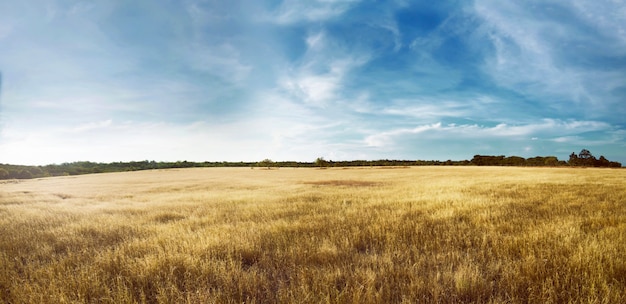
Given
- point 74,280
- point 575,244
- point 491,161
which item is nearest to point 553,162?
point 491,161

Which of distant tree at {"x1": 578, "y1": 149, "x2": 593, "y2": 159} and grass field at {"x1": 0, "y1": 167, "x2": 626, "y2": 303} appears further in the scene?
distant tree at {"x1": 578, "y1": 149, "x2": 593, "y2": 159}

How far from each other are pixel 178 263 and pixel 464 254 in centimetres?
536

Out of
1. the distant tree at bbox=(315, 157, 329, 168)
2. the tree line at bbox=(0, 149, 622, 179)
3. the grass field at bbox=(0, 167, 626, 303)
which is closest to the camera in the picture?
the grass field at bbox=(0, 167, 626, 303)

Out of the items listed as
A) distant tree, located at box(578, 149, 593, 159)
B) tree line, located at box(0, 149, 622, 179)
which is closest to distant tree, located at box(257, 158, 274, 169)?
tree line, located at box(0, 149, 622, 179)

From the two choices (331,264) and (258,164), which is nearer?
(331,264)

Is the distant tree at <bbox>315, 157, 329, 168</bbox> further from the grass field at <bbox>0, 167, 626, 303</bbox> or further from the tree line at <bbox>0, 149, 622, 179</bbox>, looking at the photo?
the grass field at <bbox>0, 167, 626, 303</bbox>

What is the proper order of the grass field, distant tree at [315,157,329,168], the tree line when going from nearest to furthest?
the grass field, the tree line, distant tree at [315,157,329,168]

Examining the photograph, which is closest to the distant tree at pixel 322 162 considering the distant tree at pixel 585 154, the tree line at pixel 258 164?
the tree line at pixel 258 164

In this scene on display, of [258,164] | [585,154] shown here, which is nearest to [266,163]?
[258,164]

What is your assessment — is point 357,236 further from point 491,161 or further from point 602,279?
point 491,161

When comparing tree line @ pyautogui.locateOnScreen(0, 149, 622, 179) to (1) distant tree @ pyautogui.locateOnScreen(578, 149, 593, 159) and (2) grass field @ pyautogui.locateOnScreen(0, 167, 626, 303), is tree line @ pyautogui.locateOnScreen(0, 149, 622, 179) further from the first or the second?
(2) grass field @ pyautogui.locateOnScreen(0, 167, 626, 303)

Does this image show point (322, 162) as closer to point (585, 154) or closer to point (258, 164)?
point (258, 164)

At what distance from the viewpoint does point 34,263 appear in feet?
20.2

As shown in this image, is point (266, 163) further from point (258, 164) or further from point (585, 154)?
point (585, 154)
